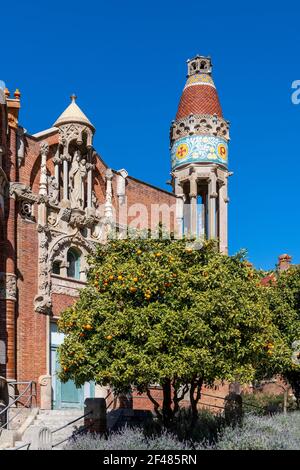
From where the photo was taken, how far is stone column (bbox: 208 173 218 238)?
3650 centimetres

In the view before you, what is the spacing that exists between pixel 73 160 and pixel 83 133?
114 centimetres

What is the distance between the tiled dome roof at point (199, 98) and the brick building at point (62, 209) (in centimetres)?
11

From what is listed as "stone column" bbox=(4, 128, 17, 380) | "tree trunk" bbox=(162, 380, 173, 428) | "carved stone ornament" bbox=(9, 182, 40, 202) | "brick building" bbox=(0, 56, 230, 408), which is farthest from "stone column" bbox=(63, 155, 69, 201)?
"tree trunk" bbox=(162, 380, 173, 428)

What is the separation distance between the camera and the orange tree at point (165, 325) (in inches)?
822

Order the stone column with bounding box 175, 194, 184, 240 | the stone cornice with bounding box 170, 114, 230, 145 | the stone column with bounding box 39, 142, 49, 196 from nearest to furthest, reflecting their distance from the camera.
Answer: the stone column with bounding box 39, 142, 49, 196
the stone cornice with bounding box 170, 114, 230, 145
the stone column with bounding box 175, 194, 184, 240

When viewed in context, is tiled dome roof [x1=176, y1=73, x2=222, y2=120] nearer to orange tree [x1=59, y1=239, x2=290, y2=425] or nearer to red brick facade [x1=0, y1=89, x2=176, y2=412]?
red brick facade [x1=0, y1=89, x2=176, y2=412]

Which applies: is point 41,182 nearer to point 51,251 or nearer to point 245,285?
point 51,251

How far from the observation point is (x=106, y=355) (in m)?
21.2

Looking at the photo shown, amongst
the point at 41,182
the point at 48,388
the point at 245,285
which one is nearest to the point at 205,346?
the point at 245,285

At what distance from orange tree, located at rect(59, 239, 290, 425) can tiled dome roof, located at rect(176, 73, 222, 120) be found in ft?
51.1

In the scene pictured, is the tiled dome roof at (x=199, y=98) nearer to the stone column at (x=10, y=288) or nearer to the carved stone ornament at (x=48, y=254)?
the carved stone ornament at (x=48, y=254)

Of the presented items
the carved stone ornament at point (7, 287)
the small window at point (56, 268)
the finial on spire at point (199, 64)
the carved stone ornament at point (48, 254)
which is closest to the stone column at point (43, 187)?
the carved stone ornament at point (48, 254)

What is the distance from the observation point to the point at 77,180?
31.5m

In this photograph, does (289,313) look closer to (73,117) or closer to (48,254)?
(48,254)
